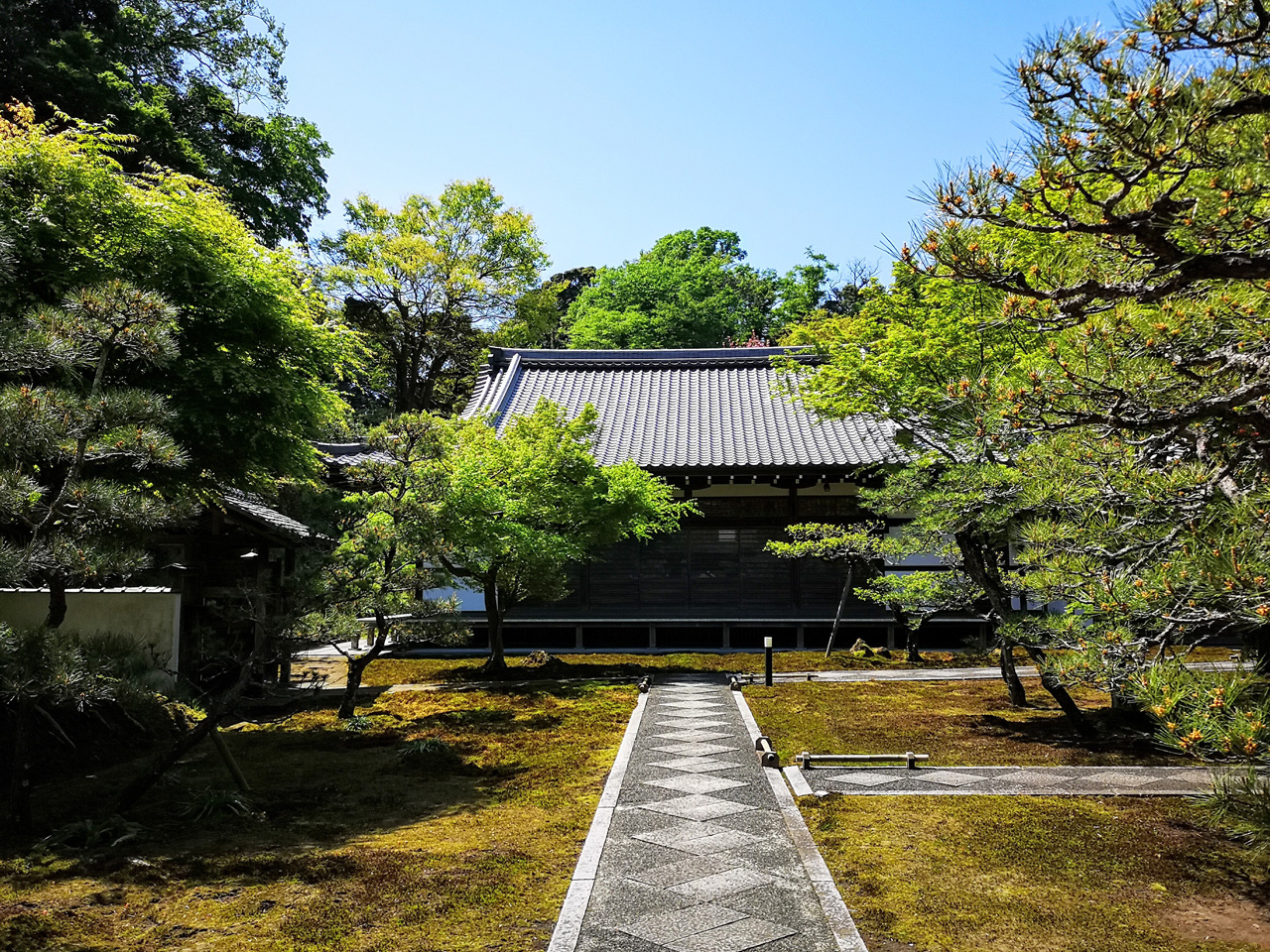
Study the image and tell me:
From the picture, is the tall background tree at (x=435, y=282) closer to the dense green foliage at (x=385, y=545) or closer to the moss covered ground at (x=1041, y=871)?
the dense green foliage at (x=385, y=545)

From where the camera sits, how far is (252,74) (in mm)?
22453

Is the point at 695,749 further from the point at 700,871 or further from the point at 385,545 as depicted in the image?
the point at 385,545

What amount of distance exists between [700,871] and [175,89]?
77.1ft

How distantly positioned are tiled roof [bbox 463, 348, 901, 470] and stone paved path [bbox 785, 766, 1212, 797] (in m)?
8.48

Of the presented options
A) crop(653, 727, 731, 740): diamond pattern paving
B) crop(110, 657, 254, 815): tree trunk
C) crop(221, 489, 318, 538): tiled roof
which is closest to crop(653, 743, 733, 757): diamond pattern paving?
crop(653, 727, 731, 740): diamond pattern paving

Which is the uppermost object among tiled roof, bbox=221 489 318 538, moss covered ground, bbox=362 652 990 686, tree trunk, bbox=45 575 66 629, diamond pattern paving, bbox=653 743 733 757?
tiled roof, bbox=221 489 318 538

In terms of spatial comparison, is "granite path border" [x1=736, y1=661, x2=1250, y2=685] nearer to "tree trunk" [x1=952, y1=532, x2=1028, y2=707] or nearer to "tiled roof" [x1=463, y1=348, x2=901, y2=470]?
"tree trunk" [x1=952, y1=532, x2=1028, y2=707]

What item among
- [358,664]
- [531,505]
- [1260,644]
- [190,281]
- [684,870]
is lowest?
[684,870]

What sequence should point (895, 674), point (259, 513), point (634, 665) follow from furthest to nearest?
point (634, 665)
point (895, 674)
point (259, 513)

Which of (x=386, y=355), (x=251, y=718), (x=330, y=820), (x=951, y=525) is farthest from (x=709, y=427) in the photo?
(x=386, y=355)

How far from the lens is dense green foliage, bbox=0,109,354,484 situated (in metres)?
7.03

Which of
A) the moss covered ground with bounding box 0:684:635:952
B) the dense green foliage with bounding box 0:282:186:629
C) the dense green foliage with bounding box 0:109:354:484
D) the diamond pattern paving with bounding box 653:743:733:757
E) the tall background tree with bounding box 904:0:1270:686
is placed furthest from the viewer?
the diamond pattern paving with bounding box 653:743:733:757

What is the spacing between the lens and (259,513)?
482 inches

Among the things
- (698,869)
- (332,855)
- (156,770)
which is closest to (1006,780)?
(698,869)
